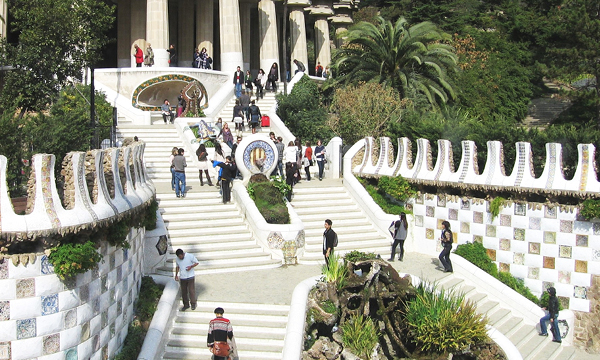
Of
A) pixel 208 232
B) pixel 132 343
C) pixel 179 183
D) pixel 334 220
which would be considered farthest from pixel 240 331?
pixel 334 220

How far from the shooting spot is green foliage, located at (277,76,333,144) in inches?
1185

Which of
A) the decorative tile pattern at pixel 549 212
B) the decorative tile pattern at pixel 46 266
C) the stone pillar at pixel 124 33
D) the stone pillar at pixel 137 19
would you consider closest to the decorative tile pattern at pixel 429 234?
the decorative tile pattern at pixel 549 212

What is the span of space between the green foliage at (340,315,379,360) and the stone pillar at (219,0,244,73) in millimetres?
23416

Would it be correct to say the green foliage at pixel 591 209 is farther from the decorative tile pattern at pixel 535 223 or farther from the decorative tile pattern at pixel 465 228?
the decorative tile pattern at pixel 465 228

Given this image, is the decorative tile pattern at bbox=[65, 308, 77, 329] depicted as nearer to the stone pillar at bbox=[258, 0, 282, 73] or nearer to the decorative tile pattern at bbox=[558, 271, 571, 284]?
the decorative tile pattern at bbox=[558, 271, 571, 284]

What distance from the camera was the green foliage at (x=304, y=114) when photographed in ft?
98.7

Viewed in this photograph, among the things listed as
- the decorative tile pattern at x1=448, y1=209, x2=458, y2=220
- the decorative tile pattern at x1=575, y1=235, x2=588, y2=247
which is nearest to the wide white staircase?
the decorative tile pattern at x1=448, y1=209, x2=458, y2=220

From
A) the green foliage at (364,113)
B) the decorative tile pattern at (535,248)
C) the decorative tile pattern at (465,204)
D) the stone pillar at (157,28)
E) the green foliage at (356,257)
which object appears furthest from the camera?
the stone pillar at (157,28)

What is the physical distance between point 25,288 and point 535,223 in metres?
13.9

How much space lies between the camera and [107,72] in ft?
103

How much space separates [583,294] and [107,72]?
22392 millimetres

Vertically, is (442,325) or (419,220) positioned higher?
(419,220)

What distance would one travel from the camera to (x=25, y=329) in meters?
10.5

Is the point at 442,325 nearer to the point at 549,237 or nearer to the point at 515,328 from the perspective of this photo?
the point at 515,328
